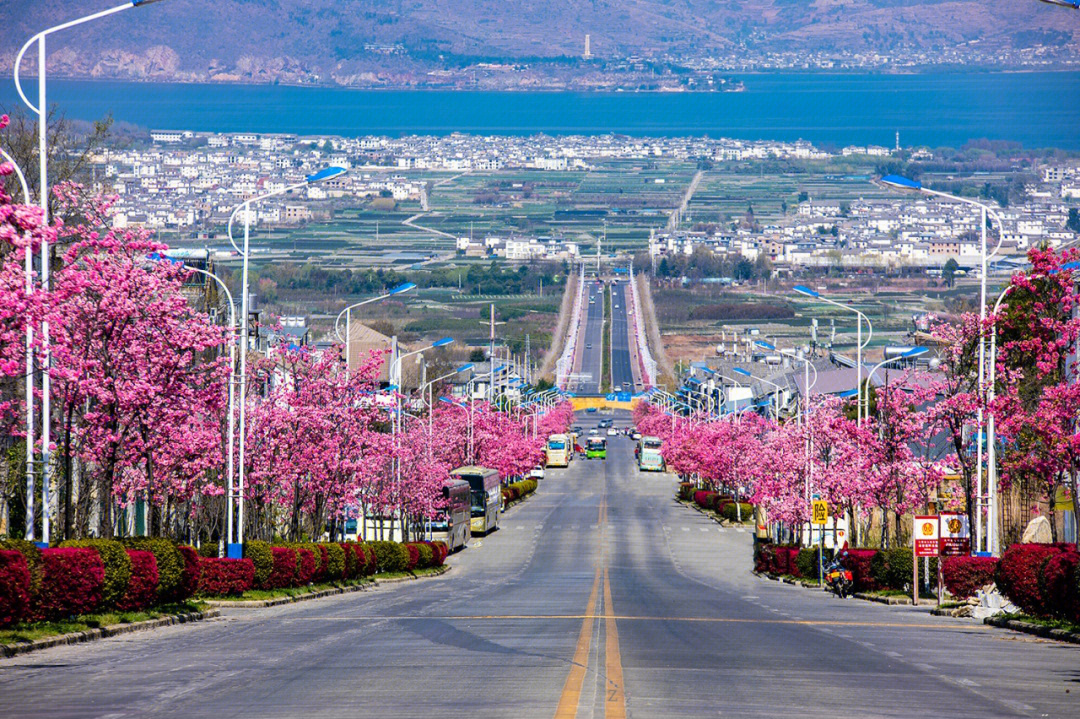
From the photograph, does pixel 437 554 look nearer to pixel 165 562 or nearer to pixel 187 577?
pixel 187 577

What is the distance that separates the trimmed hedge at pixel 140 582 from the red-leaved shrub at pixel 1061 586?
15983mm

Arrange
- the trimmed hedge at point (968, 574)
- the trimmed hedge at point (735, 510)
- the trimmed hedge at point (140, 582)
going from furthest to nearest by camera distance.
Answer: the trimmed hedge at point (735, 510)
the trimmed hedge at point (968, 574)
the trimmed hedge at point (140, 582)

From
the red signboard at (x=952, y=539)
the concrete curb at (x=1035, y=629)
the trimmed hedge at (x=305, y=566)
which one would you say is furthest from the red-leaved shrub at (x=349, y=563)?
the concrete curb at (x=1035, y=629)

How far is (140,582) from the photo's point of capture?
27562mm

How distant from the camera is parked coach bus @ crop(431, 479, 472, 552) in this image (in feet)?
226

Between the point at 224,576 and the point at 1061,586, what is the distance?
18.3 metres

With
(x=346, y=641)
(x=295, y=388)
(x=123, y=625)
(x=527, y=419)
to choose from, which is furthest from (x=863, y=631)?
(x=527, y=419)

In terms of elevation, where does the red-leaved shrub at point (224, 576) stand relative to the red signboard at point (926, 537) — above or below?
below

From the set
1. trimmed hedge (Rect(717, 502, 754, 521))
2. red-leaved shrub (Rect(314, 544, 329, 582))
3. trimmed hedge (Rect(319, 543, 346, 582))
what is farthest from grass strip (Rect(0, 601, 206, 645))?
trimmed hedge (Rect(717, 502, 754, 521))

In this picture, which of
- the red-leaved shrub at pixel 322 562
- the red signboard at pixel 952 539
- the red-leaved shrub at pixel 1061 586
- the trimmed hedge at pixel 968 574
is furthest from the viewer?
the red-leaved shrub at pixel 322 562

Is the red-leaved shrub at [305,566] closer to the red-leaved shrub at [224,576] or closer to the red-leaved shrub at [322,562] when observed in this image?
the red-leaved shrub at [322,562]

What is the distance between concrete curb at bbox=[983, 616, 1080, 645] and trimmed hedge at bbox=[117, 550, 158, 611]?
15718 millimetres

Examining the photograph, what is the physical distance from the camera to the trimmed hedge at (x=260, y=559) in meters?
37.2

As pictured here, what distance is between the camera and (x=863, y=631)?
27859mm
